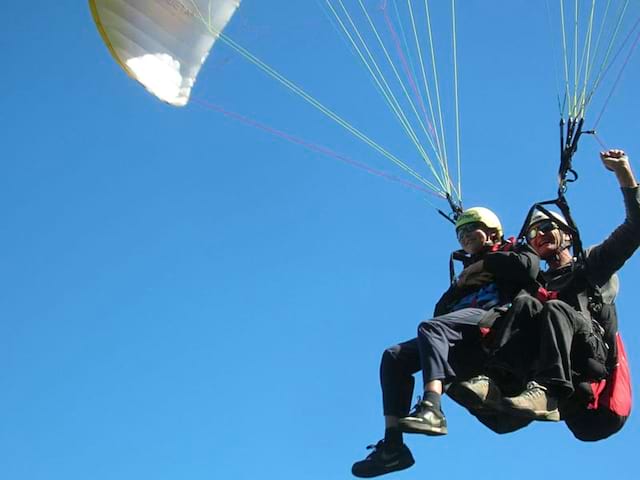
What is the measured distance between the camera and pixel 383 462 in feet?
21.3

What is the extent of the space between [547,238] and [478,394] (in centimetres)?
143

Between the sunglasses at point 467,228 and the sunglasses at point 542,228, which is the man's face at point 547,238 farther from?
the sunglasses at point 467,228

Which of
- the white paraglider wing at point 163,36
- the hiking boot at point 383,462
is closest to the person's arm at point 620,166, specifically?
the hiking boot at point 383,462

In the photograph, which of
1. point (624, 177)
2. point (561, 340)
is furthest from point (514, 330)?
point (624, 177)

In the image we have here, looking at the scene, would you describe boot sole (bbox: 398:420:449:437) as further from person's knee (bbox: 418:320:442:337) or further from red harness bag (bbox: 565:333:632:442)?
red harness bag (bbox: 565:333:632:442)

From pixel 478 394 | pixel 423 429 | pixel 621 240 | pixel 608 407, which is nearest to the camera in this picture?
pixel 423 429

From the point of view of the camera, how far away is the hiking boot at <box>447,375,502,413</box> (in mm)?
6801

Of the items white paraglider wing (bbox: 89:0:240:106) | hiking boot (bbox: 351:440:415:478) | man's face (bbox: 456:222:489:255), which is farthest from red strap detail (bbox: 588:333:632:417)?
white paraglider wing (bbox: 89:0:240:106)

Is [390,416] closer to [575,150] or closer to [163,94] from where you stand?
[575,150]

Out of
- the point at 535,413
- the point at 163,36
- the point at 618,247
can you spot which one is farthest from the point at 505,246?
the point at 163,36

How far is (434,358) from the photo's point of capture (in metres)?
6.53

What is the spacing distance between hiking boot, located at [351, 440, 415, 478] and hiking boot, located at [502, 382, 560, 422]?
0.77 m

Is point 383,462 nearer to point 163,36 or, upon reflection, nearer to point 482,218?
point 482,218

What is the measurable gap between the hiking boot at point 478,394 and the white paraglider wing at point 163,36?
431 centimetres
